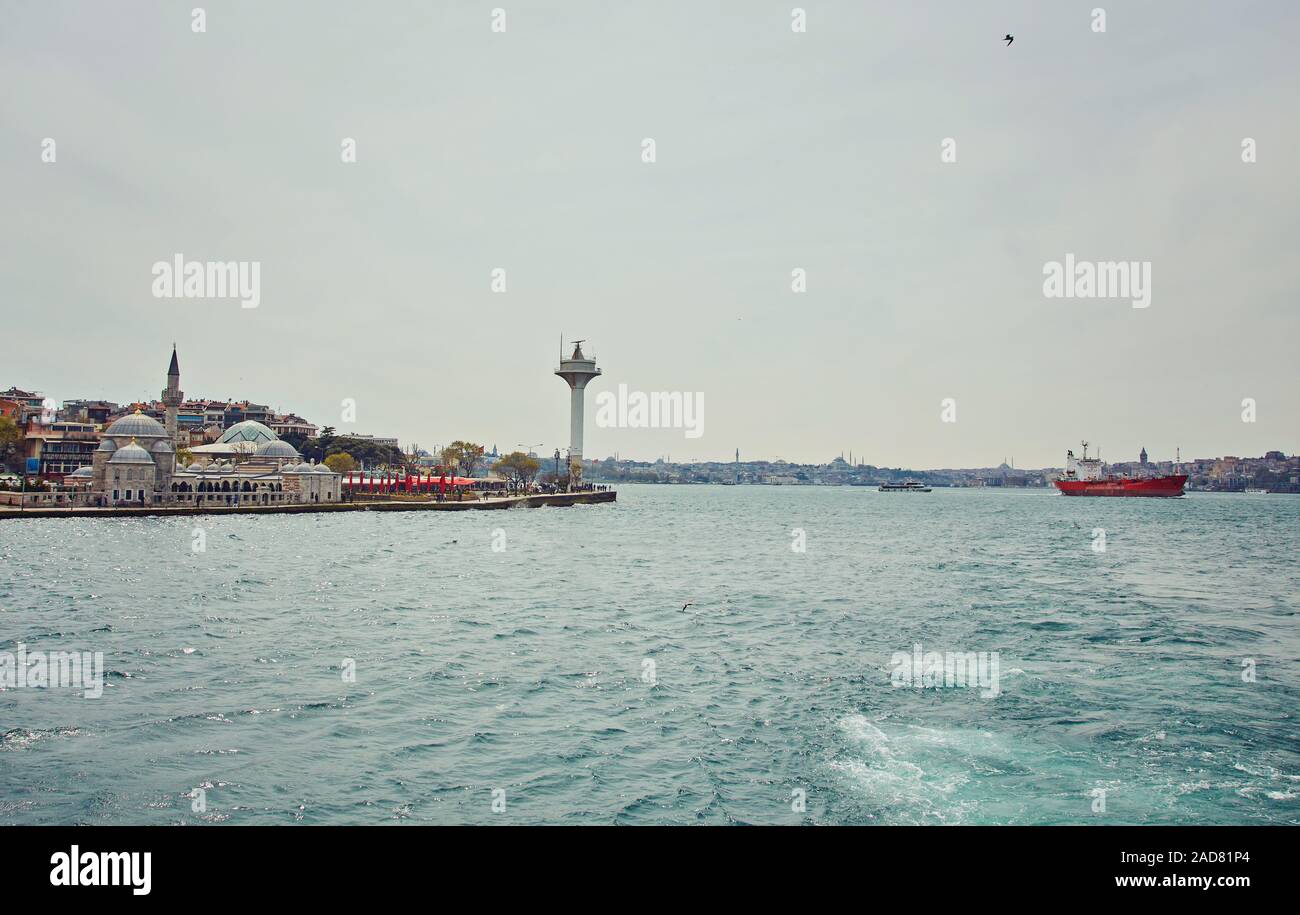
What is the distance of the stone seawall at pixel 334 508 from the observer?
87750 millimetres

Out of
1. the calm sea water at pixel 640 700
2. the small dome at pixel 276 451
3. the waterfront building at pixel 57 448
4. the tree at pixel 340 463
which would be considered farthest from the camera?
the tree at pixel 340 463

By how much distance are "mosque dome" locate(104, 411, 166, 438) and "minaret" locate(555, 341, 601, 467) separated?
71274mm

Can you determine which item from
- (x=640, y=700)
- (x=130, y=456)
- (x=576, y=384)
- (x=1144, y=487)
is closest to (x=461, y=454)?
(x=576, y=384)

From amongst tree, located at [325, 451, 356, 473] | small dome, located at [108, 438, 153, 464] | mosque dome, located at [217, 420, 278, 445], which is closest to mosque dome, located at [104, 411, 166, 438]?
small dome, located at [108, 438, 153, 464]

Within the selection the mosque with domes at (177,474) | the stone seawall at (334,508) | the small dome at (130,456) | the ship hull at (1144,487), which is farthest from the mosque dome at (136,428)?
the ship hull at (1144,487)

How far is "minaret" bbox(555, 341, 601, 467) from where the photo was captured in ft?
529

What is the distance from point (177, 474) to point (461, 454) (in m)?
79.6

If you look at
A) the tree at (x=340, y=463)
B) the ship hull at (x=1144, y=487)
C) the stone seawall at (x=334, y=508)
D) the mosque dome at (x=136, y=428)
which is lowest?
the stone seawall at (x=334, y=508)

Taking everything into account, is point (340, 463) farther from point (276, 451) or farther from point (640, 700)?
point (640, 700)

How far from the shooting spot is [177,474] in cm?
10962

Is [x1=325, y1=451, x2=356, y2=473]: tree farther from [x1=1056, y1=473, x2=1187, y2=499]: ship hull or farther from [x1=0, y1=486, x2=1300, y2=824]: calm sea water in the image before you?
[x1=1056, y1=473, x2=1187, y2=499]: ship hull

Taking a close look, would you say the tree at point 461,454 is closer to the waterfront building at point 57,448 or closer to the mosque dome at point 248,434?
the mosque dome at point 248,434
